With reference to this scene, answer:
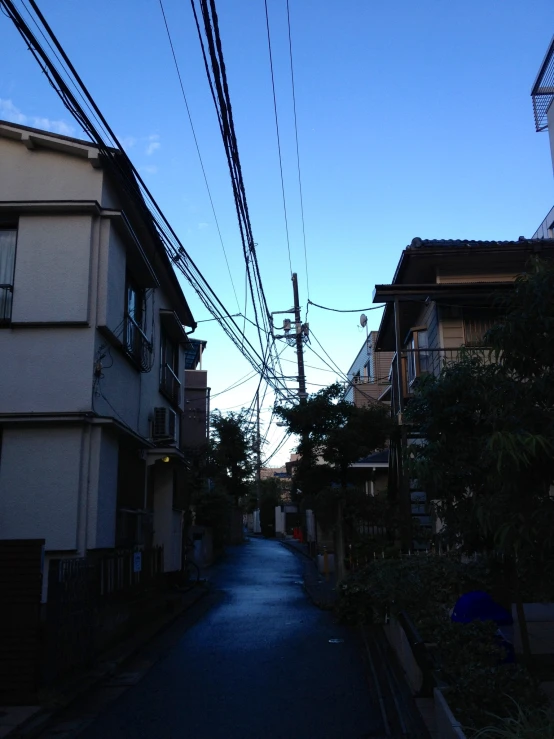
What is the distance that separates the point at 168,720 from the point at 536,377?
4472 mm

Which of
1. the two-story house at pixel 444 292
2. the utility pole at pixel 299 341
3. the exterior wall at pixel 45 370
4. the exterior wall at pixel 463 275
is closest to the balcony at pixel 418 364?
the two-story house at pixel 444 292

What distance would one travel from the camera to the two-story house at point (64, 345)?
9.84 m

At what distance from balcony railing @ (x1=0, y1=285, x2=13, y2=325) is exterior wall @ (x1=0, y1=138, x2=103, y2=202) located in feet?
4.90

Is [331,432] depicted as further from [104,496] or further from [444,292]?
[104,496]

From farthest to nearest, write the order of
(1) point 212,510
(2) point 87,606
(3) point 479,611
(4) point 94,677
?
(1) point 212,510, (2) point 87,606, (4) point 94,677, (3) point 479,611

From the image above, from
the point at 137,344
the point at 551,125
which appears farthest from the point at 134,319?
the point at 551,125

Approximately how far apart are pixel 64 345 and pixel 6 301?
1168 mm

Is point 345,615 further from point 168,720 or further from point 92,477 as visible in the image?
point 168,720

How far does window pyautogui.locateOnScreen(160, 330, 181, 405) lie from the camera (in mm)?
16234

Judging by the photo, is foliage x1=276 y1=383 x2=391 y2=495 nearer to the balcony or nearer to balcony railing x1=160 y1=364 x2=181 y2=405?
the balcony

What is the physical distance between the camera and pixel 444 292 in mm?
15055

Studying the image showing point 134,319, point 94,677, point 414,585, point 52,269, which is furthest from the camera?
point 134,319

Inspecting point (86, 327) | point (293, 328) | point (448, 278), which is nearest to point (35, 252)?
point (86, 327)

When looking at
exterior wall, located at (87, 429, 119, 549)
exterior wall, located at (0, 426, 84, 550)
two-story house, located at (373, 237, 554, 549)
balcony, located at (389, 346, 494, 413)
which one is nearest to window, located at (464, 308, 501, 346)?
two-story house, located at (373, 237, 554, 549)
